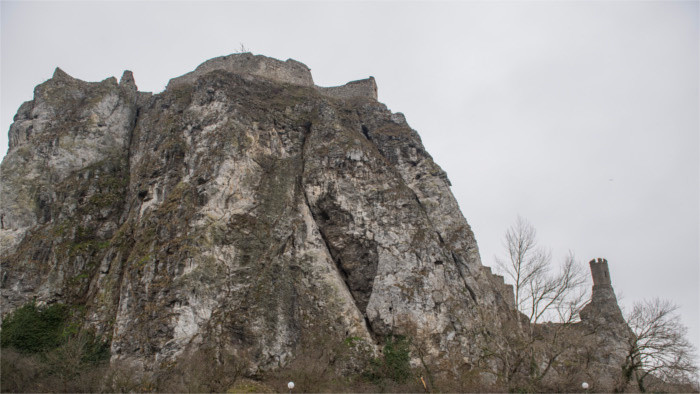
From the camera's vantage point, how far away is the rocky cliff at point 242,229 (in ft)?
77.5

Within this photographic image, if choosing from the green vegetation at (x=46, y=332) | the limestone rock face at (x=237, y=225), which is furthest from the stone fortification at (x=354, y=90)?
the green vegetation at (x=46, y=332)

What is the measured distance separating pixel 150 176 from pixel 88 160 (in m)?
7.13

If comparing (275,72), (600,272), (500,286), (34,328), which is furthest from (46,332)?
(600,272)

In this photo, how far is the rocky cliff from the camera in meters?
23.6

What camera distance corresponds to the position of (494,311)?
1059 inches

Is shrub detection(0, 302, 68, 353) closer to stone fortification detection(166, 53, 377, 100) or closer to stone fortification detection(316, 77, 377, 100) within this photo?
stone fortification detection(166, 53, 377, 100)

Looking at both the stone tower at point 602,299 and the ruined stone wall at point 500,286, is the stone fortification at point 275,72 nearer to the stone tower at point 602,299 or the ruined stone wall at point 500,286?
the ruined stone wall at point 500,286

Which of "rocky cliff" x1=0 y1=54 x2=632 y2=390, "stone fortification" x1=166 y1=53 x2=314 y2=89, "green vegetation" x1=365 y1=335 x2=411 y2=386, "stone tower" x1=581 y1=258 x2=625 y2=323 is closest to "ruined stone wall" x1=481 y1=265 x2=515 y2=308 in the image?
"rocky cliff" x1=0 y1=54 x2=632 y2=390

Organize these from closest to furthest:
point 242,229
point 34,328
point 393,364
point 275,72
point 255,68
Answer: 1. point 393,364
2. point 34,328
3. point 242,229
4. point 255,68
5. point 275,72

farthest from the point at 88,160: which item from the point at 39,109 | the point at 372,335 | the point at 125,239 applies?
the point at 372,335

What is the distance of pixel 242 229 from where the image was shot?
85.7 feet

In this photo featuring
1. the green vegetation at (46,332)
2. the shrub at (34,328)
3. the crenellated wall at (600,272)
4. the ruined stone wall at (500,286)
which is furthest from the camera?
the crenellated wall at (600,272)

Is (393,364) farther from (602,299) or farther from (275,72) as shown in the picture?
(275,72)

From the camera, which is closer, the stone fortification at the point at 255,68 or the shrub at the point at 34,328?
the shrub at the point at 34,328
